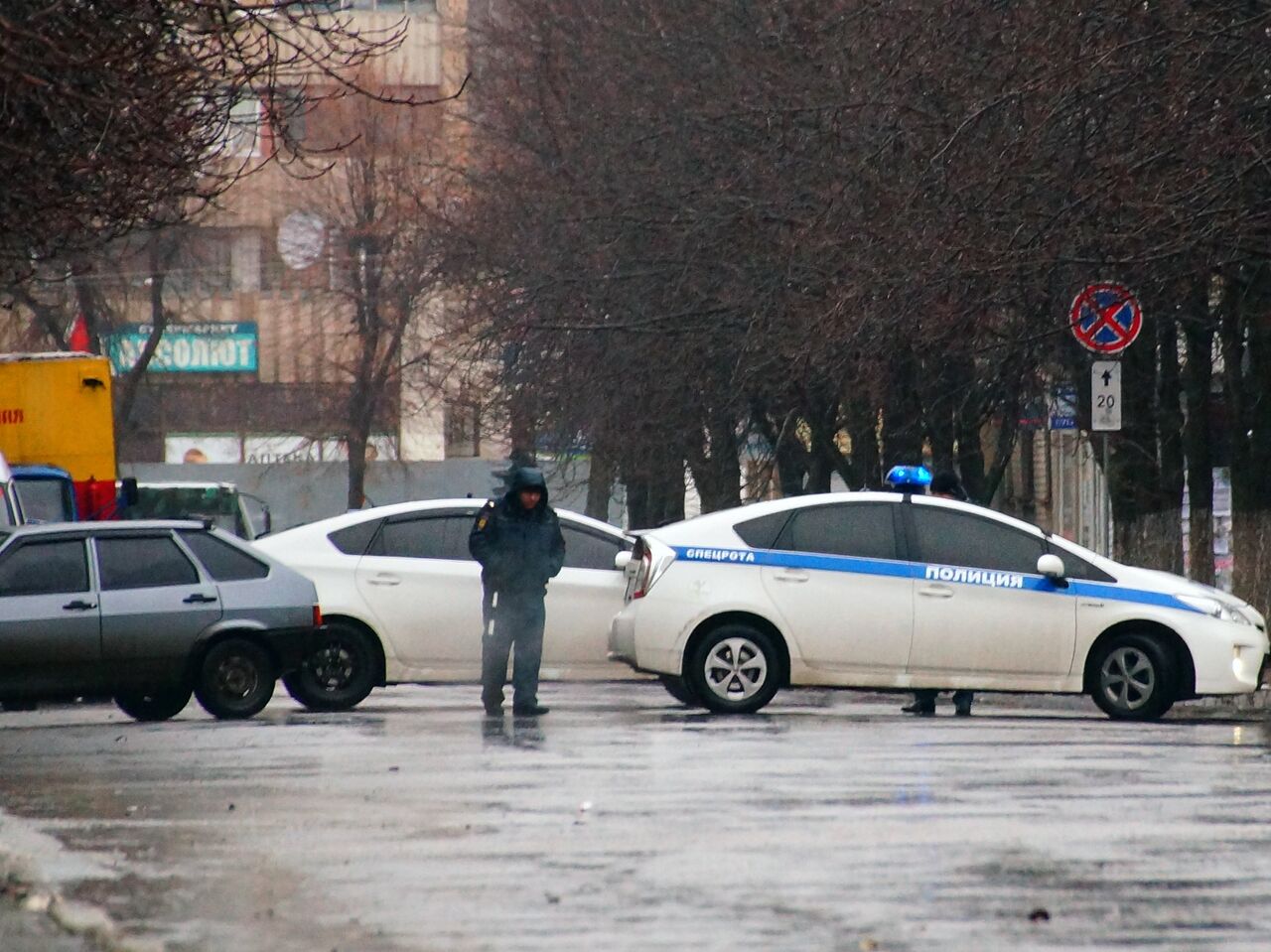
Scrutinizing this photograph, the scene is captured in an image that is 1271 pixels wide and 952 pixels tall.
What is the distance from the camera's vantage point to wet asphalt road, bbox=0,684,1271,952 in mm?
8250

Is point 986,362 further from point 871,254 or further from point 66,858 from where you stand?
point 66,858

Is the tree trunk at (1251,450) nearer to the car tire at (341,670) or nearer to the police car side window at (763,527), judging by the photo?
the police car side window at (763,527)

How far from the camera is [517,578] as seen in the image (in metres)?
17.8

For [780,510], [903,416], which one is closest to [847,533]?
[780,510]

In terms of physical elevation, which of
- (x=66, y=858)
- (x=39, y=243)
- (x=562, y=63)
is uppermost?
(x=562, y=63)

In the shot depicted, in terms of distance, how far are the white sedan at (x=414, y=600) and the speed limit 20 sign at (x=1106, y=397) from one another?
4.70m

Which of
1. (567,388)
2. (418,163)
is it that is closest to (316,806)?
(567,388)

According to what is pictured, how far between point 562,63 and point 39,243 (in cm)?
1827

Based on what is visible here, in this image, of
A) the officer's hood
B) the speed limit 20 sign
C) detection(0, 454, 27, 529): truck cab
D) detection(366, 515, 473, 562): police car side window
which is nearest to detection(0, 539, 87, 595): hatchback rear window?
detection(366, 515, 473, 562): police car side window

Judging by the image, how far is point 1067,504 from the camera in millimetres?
56125

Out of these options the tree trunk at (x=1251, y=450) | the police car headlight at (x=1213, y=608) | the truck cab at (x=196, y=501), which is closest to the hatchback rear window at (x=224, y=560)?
the police car headlight at (x=1213, y=608)

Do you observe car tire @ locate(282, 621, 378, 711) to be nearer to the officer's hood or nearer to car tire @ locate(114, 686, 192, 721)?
car tire @ locate(114, 686, 192, 721)

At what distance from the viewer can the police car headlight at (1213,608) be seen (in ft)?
57.0

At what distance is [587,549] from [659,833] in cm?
954
